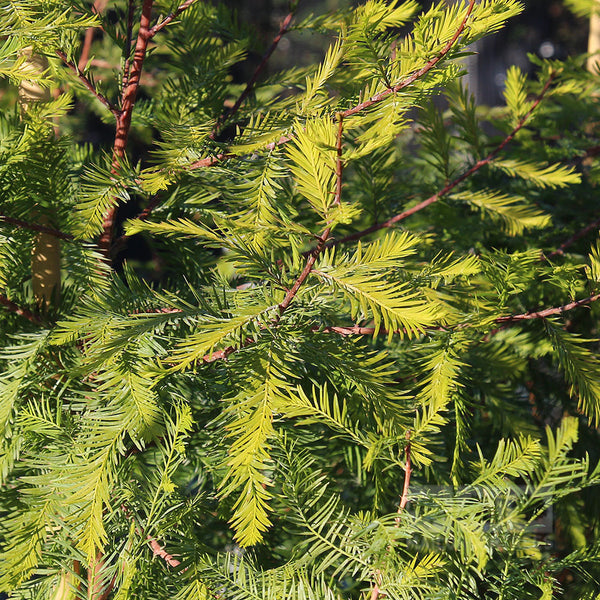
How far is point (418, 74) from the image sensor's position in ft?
1.05

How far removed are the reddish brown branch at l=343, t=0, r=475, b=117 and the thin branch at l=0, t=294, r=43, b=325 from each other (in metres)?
0.27

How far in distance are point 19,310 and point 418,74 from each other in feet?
1.04

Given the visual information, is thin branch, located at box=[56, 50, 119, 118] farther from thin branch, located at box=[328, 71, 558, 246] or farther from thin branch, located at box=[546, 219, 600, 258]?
thin branch, located at box=[546, 219, 600, 258]

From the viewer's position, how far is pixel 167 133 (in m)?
0.37

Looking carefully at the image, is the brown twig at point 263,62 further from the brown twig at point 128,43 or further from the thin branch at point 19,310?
the thin branch at point 19,310

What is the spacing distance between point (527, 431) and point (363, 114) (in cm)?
29

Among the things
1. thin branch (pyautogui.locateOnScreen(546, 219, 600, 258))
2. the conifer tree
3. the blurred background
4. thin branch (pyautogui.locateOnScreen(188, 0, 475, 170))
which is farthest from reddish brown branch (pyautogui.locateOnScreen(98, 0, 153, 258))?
the blurred background

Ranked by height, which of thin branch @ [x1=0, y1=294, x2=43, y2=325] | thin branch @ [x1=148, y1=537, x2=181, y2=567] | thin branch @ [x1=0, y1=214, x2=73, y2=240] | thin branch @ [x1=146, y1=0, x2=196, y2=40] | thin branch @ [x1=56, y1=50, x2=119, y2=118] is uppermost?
thin branch @ [x1=146, y1=0, x2=196, y2=40]

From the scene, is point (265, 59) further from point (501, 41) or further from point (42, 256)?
point (501, 41)

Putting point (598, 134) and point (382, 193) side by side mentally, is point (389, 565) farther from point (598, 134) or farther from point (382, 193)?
point (598, 134)

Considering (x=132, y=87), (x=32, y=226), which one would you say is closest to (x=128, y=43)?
(x=132, y=87)

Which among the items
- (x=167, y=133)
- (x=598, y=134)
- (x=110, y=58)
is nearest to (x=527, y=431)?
(x=167, y=133)

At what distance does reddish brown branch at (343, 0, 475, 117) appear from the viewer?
31 cm

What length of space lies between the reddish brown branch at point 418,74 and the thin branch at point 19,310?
0.27m
